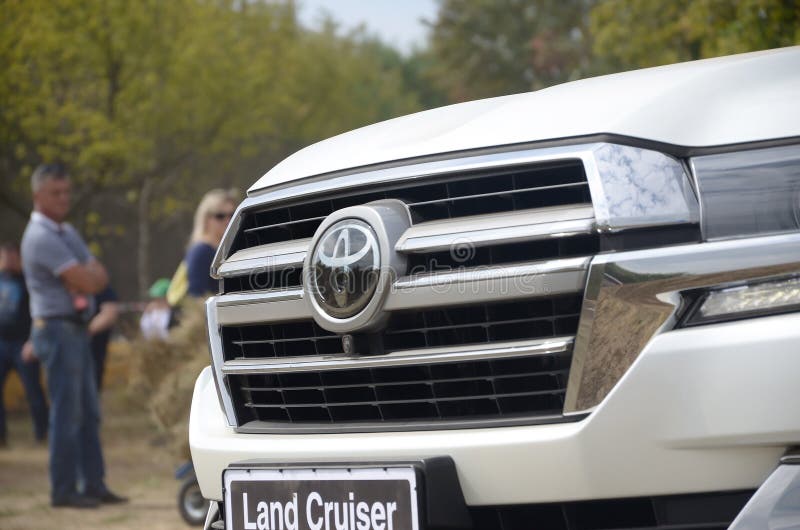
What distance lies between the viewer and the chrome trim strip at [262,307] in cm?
288

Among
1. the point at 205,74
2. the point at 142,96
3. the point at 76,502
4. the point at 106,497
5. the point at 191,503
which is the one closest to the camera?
the point at 191,503

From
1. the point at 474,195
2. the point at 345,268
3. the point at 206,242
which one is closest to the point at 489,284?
the point at 474,195

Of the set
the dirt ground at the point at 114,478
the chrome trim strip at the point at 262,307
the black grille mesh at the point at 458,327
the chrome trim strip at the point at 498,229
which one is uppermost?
the chrome trim strip at the point at 498,229

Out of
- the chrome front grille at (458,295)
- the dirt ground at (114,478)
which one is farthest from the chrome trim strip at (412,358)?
the dirt ground at (114,478)

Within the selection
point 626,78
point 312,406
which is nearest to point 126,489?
point 312,406

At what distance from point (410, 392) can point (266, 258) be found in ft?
1.87

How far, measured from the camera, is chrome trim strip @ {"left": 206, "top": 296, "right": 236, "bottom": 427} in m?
3.15

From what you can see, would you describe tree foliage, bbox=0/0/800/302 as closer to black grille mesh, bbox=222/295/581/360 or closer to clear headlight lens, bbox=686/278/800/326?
black grille mesh, bbox=222/295/581/360

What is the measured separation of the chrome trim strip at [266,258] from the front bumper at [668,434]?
2.02 feet

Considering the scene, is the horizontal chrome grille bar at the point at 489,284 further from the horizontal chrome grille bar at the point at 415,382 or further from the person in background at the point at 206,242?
the person in background at the point at 206,242

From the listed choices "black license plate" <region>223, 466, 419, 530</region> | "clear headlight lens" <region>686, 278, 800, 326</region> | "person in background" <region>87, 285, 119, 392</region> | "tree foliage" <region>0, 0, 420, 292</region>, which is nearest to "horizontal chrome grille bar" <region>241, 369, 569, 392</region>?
"black license plate" <region>223, 466, 419, 530</region>

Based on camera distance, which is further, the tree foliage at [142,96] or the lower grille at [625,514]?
the tree foliage at [142,96]

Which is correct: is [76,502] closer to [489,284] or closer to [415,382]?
[415,382]

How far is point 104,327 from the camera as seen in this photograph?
1070 cm
